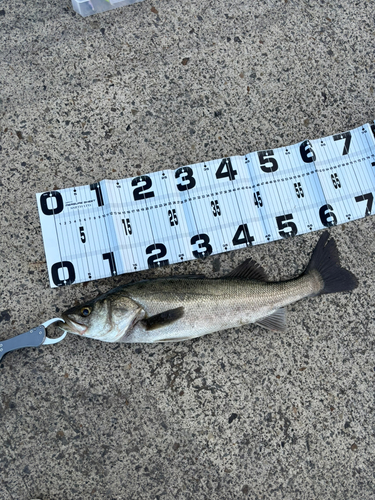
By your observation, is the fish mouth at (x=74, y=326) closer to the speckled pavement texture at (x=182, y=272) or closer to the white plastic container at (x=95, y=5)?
the speckled pavement texture at (x=182, y=272)

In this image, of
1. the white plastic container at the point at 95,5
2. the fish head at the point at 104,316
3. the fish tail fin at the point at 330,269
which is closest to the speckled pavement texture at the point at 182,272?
the white plastic container at the point at 95,5

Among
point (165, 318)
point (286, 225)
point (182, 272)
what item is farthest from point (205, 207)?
point (165, 318)

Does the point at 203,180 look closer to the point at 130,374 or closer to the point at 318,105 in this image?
the point at 318,105

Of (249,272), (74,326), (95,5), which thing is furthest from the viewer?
(95,5)

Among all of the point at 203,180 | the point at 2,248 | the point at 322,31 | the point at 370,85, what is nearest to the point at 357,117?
the point at 370,85

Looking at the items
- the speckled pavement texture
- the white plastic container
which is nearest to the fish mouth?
the speckled pavement texture

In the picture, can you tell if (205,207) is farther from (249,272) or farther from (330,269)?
(330,269)
